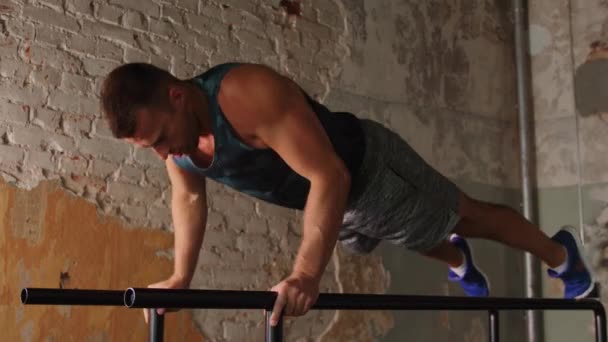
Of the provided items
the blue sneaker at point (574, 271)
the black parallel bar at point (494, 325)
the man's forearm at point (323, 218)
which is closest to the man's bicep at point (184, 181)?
the man's forearm at point (323, 218)

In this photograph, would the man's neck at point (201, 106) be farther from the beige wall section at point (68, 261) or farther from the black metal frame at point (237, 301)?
the beige wall section at point (68, 261)

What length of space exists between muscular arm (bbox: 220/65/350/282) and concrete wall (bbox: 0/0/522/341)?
138cm

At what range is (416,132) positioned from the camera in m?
4.24

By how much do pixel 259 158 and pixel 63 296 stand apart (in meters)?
0.71

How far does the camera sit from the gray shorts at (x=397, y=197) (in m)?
2.10

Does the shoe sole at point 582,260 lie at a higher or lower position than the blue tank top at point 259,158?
lower

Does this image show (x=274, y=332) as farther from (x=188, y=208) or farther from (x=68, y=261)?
(x=68, y=261)

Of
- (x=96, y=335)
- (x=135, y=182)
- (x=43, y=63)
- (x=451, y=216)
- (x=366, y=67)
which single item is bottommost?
(x=96, y=335)

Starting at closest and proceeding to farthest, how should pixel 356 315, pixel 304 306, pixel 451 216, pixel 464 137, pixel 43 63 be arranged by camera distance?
pixel 304 306
pixel 451 216
pixel 43 63
pixel 356 315
pixel 464 137

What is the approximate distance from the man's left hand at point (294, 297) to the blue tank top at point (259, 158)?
477mm

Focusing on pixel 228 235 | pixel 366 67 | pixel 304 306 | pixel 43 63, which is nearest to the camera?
pixel 304 306

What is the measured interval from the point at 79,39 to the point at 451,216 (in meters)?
1.77

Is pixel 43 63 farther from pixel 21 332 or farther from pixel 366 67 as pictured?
pixel 366 67

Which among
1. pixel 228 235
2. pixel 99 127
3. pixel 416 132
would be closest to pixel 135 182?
pixel 99 127
